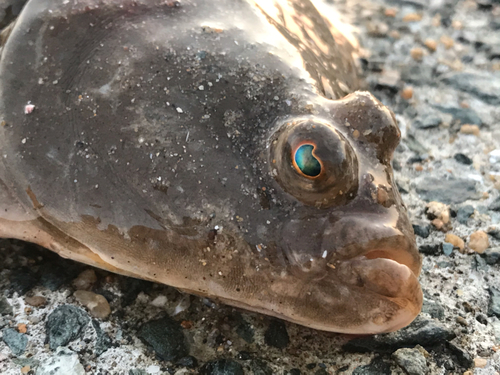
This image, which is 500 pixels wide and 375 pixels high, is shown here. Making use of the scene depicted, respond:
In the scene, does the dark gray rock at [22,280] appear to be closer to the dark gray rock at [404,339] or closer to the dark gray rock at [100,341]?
the dark gray rock at [100,341]

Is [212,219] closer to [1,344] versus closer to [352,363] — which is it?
[352,363]

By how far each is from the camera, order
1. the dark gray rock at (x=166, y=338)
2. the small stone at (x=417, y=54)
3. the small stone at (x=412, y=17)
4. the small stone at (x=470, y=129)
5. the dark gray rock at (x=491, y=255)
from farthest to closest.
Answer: the small stone at (x=412, y=17)
the small stone at (x=417, y=54)
the small stone at (x=470, y=129)
the dark gray rock at (x=491, y=255)
the dark gray rock at (x=166, y=338)

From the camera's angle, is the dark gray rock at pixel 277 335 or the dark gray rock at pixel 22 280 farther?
the dark gray rock at pixel 22 280

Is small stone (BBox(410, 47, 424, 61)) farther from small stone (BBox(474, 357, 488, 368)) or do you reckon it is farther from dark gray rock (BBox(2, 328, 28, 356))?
dark gray rock (BBox(2, 328, 28, 356))

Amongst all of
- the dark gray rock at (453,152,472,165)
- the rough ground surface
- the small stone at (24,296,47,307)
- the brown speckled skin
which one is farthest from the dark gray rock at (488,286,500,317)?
the small stone at (24,296,47,307)

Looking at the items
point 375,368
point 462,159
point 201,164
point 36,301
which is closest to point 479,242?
point 462,159

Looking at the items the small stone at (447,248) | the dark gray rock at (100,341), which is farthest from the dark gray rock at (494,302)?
the dark gray rock at (100,341)
